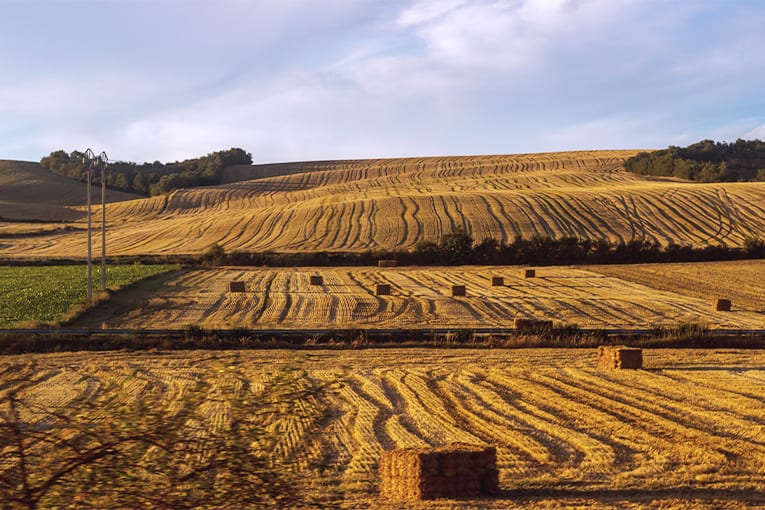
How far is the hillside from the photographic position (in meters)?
87.9

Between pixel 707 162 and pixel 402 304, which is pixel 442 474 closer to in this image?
pixel 402 304

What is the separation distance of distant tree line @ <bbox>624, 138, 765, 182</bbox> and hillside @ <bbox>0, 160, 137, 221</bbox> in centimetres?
6446

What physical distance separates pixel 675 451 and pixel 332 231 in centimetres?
5165

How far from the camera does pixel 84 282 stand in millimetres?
38156

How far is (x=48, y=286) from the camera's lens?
1439 inches

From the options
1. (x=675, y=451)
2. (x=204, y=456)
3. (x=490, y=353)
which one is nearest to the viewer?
(x=204, y=456)

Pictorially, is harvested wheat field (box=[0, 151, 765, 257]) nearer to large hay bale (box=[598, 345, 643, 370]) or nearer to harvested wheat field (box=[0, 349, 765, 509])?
harvested wheat field (box=[0, 349, 765, 509])

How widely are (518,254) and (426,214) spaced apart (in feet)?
50.3

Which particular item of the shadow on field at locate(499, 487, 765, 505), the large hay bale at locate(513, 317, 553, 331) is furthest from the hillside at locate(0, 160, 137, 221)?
the shadow on field at locate(499, 487, 765, 505)

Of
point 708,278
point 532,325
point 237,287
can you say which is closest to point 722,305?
point 532,325

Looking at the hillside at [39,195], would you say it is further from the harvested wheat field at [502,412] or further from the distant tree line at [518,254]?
the harvested wheat field at [502,412]

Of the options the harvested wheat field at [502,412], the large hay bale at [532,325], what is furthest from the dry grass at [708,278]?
the harvested wheat field at [502,412]

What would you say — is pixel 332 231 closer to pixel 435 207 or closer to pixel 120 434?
pixel 435 207

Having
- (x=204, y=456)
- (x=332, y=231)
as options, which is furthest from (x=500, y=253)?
(x=204, y=456)
